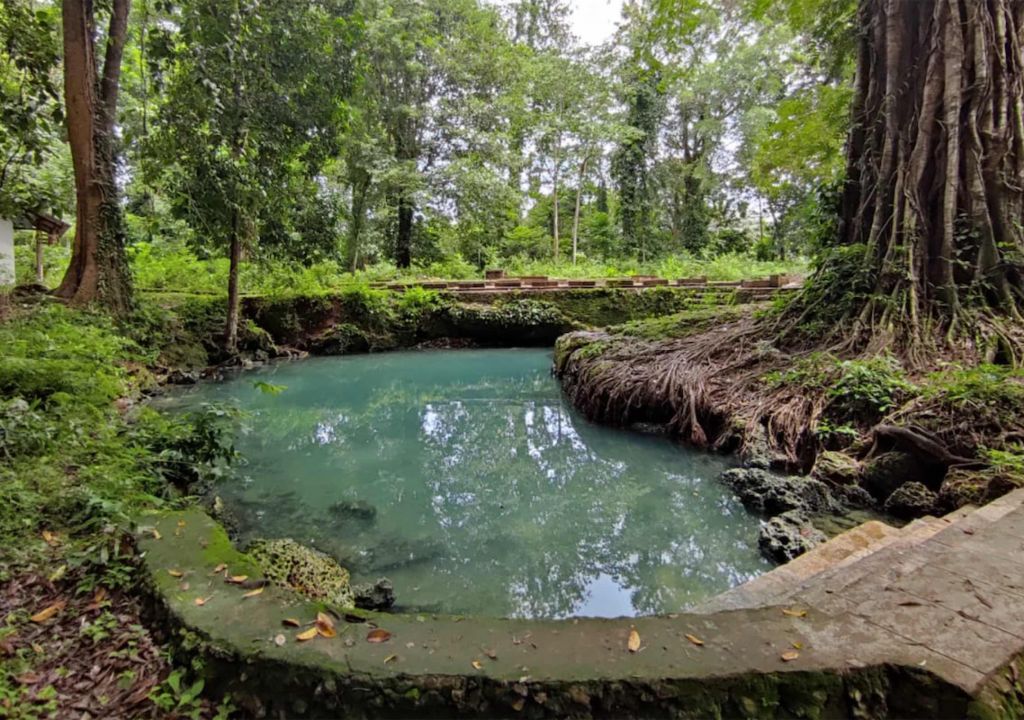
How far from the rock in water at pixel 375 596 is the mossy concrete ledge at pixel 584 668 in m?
0.99

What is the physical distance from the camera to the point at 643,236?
69.9 ft

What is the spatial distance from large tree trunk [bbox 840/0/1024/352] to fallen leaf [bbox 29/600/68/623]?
18.3 ft

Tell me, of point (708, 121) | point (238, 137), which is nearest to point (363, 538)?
point (238, 137)

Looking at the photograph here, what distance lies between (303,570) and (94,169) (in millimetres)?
7157

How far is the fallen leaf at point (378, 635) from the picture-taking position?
1.48m

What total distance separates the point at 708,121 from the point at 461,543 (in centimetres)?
2222

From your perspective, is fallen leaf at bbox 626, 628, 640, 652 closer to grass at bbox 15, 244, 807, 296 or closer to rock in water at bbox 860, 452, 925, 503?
rock in water at bbox 860, 452, 925, 503

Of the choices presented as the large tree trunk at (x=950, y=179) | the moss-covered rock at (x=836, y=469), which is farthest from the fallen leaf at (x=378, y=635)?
the large tree trunk at (x=950, y=179)

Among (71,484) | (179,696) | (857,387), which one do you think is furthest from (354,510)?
(857,387)

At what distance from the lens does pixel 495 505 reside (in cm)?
390

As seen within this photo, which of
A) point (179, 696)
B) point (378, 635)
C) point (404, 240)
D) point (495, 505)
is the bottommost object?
point (495, 505)

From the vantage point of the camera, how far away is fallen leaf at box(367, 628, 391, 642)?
4.84 ft

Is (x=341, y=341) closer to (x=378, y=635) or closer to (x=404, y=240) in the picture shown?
(x=404, y=240)

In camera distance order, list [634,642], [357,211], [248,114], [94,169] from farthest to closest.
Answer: [357,211]
[248,114]
[94,169]
[634,642]
